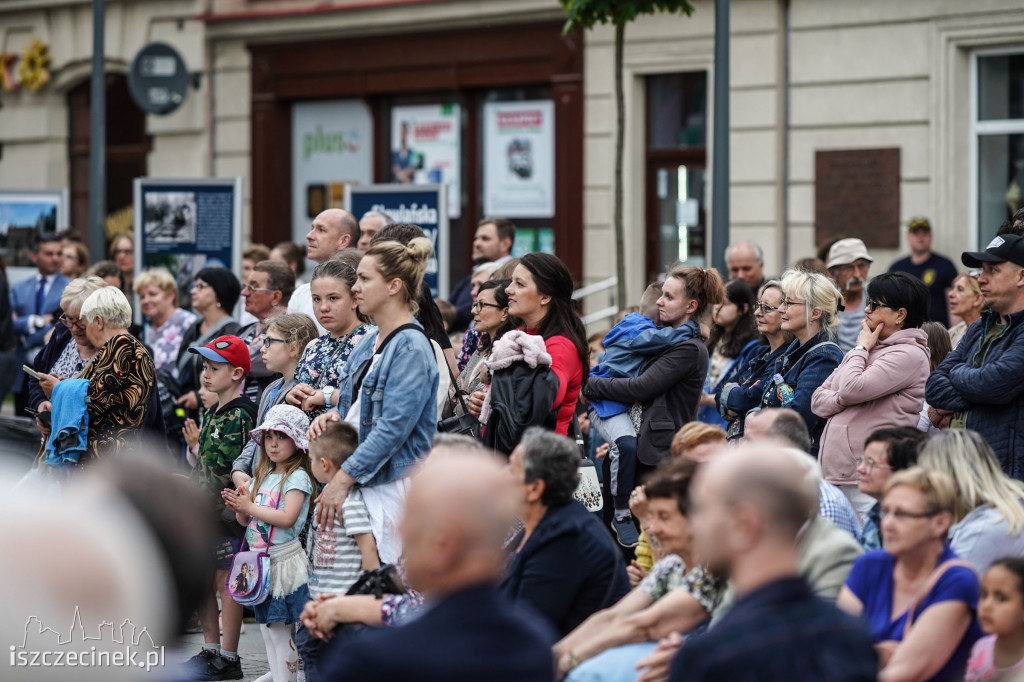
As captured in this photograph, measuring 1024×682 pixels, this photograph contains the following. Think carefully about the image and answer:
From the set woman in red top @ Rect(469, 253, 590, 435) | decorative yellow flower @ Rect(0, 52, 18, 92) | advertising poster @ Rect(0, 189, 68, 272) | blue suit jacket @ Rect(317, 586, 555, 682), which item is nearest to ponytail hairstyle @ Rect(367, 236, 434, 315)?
woman in red top @ Rect(469, 253, 590, 435)

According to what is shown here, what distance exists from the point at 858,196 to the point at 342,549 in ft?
32.3

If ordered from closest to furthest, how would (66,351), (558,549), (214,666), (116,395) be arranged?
(558,549), (214,666), (116,395), (66,351)

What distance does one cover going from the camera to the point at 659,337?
7633 mm

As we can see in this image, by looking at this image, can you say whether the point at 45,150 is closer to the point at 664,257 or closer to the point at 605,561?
the point at 664,257

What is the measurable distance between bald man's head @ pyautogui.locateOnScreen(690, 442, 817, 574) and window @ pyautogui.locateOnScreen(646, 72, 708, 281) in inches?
510

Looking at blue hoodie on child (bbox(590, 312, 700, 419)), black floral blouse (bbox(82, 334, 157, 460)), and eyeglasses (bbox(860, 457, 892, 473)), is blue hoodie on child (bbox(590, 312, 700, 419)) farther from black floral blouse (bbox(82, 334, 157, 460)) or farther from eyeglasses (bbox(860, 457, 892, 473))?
black floral blouse (bbox(82, 334, 157, 460))

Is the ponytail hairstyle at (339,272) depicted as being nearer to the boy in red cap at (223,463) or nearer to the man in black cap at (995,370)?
the boy in red cap at (223,463)

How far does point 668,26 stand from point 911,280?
31.2 feet

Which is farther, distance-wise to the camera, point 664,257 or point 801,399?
Answer: point 664,257

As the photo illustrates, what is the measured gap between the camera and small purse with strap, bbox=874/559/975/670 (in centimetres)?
449

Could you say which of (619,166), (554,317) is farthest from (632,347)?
(619,166)

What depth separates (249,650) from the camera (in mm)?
8062

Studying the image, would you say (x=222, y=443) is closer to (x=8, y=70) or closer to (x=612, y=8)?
(x=612, y=8)

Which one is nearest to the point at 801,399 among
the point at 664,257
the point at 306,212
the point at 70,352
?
the point at 70,352
